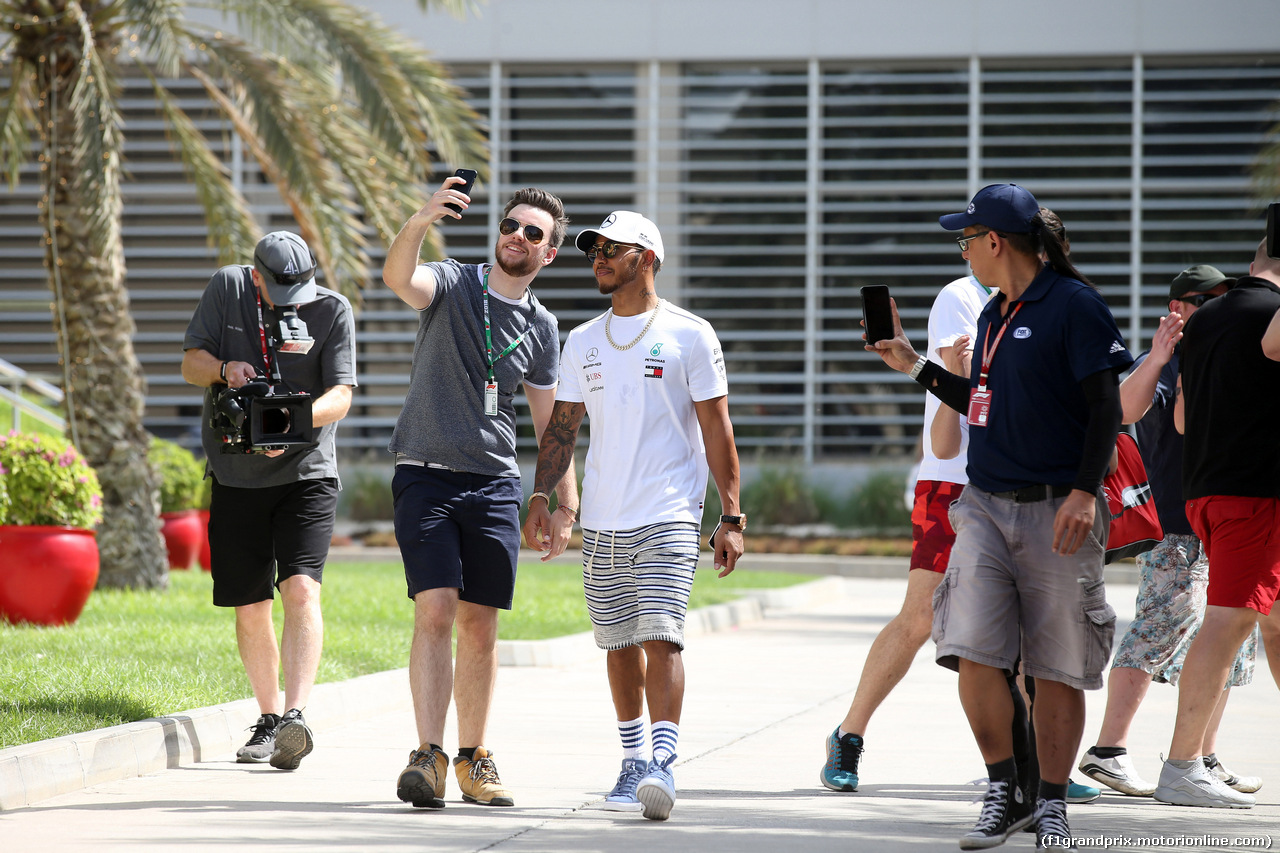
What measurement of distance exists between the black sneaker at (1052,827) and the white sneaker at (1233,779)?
5.09 feet

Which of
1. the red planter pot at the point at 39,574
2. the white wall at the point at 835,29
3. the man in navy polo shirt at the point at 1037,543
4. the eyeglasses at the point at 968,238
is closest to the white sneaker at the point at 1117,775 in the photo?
the man in navy polo shirt at the point at 1037,543

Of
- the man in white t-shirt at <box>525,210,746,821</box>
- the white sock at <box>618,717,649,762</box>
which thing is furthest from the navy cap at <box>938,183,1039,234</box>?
the white sock at <box>618,717,649,762</box>

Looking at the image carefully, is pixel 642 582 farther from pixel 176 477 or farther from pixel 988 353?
pixel 176 477

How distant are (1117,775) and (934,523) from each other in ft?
4.10

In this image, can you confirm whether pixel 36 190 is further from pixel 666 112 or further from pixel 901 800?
pixel 901 800

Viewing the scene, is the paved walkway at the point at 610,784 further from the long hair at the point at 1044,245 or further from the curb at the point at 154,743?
the long hair at the point at 1044,245

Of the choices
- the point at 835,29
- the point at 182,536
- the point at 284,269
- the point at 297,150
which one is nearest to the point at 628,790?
the point at 284,269

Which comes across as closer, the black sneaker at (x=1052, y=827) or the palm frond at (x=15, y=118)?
the black sneaker at (x=1052, y=827)

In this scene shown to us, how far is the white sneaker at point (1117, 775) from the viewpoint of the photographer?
608 centimetres

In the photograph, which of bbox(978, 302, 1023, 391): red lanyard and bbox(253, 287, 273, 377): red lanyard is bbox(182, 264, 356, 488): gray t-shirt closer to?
bbox(253, 287, 273, 377): red lanyard

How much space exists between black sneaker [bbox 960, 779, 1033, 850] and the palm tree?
933cm

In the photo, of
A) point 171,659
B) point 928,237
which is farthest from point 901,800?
point 928,237

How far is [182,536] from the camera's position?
15719mm

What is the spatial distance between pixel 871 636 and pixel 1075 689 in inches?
321
